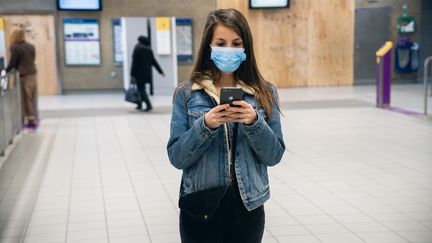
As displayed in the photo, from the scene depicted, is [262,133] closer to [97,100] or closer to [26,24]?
[97,100]

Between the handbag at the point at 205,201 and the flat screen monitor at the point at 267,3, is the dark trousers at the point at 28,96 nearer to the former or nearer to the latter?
the flat screen monitor at the point at 267,3

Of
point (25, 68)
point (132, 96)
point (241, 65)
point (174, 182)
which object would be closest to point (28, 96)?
point (25, 68)

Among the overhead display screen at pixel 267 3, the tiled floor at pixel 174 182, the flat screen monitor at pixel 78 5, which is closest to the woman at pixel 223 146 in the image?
the tiled floor at pixel 174 182

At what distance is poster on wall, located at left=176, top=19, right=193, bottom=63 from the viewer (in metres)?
14.9

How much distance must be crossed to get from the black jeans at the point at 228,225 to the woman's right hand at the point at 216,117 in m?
0.27

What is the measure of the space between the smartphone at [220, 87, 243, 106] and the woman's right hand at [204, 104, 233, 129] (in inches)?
0.6

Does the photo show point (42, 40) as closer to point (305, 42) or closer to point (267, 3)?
point (267, 3)

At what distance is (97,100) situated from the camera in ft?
44.1

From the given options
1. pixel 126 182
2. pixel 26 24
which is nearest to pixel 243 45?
pixel 126 182

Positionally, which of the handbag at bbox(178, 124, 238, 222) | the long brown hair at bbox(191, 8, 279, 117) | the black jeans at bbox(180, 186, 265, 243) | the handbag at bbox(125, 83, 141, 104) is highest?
the long brown hair at bbox(191, 8, 279, 117)

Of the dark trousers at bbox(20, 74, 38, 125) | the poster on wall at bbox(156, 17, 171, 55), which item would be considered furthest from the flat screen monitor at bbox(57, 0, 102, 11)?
the dark trousers at bbox(20, 74, 38, 125)

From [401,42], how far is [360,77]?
1.45 m

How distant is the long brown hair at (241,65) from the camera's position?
194 cm

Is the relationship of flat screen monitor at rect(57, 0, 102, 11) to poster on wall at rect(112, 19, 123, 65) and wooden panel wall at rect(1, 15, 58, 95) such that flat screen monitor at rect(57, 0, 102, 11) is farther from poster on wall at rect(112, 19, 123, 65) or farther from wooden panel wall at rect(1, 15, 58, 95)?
poster on wall at rect(112, 19, 123, 65)
